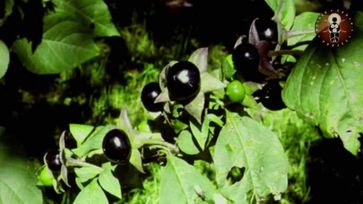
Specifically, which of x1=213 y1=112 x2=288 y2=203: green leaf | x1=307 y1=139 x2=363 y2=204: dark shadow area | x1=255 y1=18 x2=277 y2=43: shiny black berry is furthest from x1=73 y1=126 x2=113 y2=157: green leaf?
x1=307 y1=139 x2=363 y2=204: dark shadow area

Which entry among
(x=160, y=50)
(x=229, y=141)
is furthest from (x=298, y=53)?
(x=160, y=50)

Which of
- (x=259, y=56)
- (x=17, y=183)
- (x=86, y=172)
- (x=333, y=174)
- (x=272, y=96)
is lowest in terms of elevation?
(x=333, y=174)

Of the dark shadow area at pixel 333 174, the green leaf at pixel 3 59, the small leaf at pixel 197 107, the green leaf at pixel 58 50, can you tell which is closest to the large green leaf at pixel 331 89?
the small leaf at pixel 197 107

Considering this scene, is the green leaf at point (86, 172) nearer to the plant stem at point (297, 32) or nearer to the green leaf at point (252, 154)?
the green leaf at point (252, 154)

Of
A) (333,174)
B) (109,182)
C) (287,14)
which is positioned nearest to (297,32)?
(287,14)

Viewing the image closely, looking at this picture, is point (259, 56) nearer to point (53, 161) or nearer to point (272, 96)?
point (272, 96)
